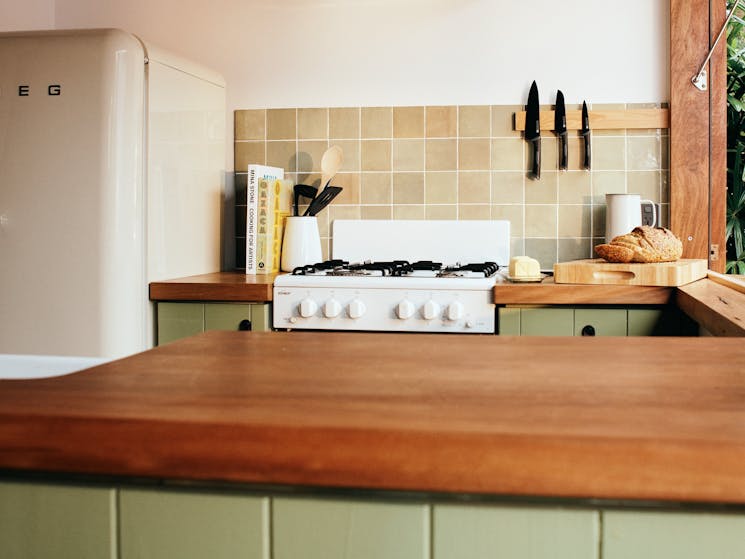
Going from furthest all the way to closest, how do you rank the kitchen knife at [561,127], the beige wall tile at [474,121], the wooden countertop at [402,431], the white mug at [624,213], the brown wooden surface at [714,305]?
the beige wall tile at [474,121] → the kitchen knife at [561,127] → the white mug at [624,213] → the brown wooden surface at [714,305] → the wooden countertop at [402,431]

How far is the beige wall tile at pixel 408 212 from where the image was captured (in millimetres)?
2941

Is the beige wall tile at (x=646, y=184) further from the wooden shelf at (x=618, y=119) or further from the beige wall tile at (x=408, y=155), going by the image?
the beige wall tile at (x=408, y=155)

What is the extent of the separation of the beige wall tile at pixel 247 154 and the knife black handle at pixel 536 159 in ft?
3.25

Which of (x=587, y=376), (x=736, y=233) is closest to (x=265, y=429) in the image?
(x=587, y=376)

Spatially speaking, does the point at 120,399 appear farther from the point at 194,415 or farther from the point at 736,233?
the point at 736,233

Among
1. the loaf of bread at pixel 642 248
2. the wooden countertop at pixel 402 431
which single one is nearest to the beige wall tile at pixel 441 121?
the loaf of bread at pixel 642 248

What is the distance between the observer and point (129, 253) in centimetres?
234

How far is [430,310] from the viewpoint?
2283mm

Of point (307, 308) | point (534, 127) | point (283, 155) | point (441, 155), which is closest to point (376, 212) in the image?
point (441, 155)

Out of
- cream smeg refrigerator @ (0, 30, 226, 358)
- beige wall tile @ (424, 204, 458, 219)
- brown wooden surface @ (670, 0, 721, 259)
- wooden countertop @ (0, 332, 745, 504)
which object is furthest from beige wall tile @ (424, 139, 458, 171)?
wooden countertop @ (0, 332, 745, 504)

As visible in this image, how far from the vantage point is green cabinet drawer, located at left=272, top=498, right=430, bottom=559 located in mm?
700

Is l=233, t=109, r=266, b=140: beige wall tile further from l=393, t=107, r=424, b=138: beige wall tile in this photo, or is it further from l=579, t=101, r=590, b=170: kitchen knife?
l=579, t=101, r=590, b=170: kitchen knife

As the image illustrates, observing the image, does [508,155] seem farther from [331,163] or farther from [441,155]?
[331,163]

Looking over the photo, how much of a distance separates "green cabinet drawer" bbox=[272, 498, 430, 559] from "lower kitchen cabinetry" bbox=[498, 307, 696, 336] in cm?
161
